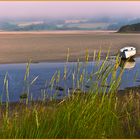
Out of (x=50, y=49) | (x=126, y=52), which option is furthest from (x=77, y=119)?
(x=50, y=49)

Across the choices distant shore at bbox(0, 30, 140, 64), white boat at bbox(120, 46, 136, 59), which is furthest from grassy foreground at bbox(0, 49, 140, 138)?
white boat at bbox(120, 46, 136, 59)

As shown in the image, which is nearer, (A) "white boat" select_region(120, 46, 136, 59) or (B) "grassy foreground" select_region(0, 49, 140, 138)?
(B) "grassy foreground" select_region(0, 49, 140, 138)

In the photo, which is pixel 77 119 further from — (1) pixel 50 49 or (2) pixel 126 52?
(1) pixel 50 49

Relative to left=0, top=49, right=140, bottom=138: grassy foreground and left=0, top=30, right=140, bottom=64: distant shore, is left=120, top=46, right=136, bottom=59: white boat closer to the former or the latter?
left=0, top=30, right=140, bottom=64: distant shore

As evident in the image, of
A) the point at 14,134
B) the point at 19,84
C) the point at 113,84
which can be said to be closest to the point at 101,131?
the point at 113,84

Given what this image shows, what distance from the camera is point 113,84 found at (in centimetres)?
561

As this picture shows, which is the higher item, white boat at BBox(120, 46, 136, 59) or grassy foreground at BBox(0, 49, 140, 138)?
grassy foreground at BBox(0, 49, 140, 138)

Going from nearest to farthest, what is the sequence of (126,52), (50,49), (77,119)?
(77,119) → (126,52) → (50,49)

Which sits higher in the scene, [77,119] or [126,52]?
[77,119]

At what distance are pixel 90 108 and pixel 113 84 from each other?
44cm

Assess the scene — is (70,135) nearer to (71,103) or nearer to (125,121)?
(71,103)

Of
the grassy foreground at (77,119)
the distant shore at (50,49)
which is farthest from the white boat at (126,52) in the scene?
the grassy foreground at (77,119)

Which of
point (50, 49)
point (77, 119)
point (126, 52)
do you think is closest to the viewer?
point (77, 119)

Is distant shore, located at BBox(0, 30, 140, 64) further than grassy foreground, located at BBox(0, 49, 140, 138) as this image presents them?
Yes
